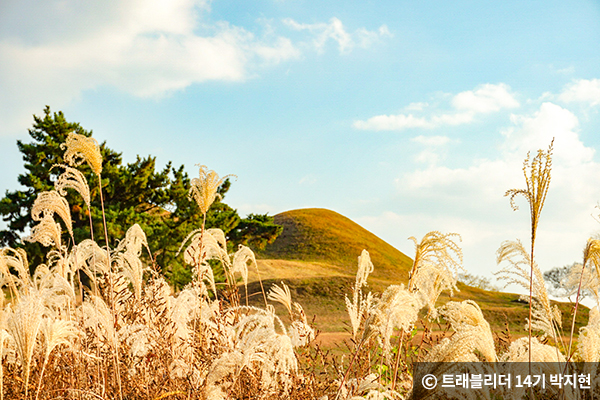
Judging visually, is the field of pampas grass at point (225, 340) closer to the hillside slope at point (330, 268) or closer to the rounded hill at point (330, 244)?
the hillside slope at point (330, 268)

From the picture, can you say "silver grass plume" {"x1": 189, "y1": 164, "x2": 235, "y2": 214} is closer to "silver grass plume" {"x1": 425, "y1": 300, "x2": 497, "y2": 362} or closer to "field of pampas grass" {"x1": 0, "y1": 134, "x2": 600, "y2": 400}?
"field of pampas grass" {"x1": 0, "y1": 134, "x2": 600, "y2": 400}

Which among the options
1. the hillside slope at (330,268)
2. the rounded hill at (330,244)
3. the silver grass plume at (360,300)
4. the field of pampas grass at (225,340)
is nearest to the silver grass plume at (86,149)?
the field of pampas grass at (225,340)

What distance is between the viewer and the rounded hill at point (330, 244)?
1767 inches

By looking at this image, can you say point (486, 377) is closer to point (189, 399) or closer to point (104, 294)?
Answer: point (189, 399)

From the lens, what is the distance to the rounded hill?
147 ft

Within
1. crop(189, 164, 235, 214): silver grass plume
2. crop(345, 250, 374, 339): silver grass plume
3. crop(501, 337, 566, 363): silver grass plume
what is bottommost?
crop(501, 337, 566, 363): silver grass plume

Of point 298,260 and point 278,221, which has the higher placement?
point 278,221

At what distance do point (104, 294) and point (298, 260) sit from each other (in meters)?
41.9

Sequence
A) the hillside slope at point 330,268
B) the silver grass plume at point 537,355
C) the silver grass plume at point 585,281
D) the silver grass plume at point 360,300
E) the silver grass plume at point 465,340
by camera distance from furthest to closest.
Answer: the hillside slope at point 330,268 → the silver grass plume at point 585,281 → the silver grass plume at point 537,355 → the silver grass plume at point 360,300 → the silver grass plume at point 465,340

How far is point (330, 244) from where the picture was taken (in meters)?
49.0

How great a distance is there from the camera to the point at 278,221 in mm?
55438

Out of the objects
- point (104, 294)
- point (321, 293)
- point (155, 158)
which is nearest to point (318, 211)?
point (321, 293)

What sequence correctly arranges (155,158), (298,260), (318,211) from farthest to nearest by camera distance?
(318,211)
(298,260)
(155,158)

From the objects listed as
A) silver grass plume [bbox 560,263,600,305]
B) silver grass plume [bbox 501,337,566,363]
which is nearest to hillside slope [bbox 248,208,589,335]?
silver grass plume [bbox 560,263,600,305]
